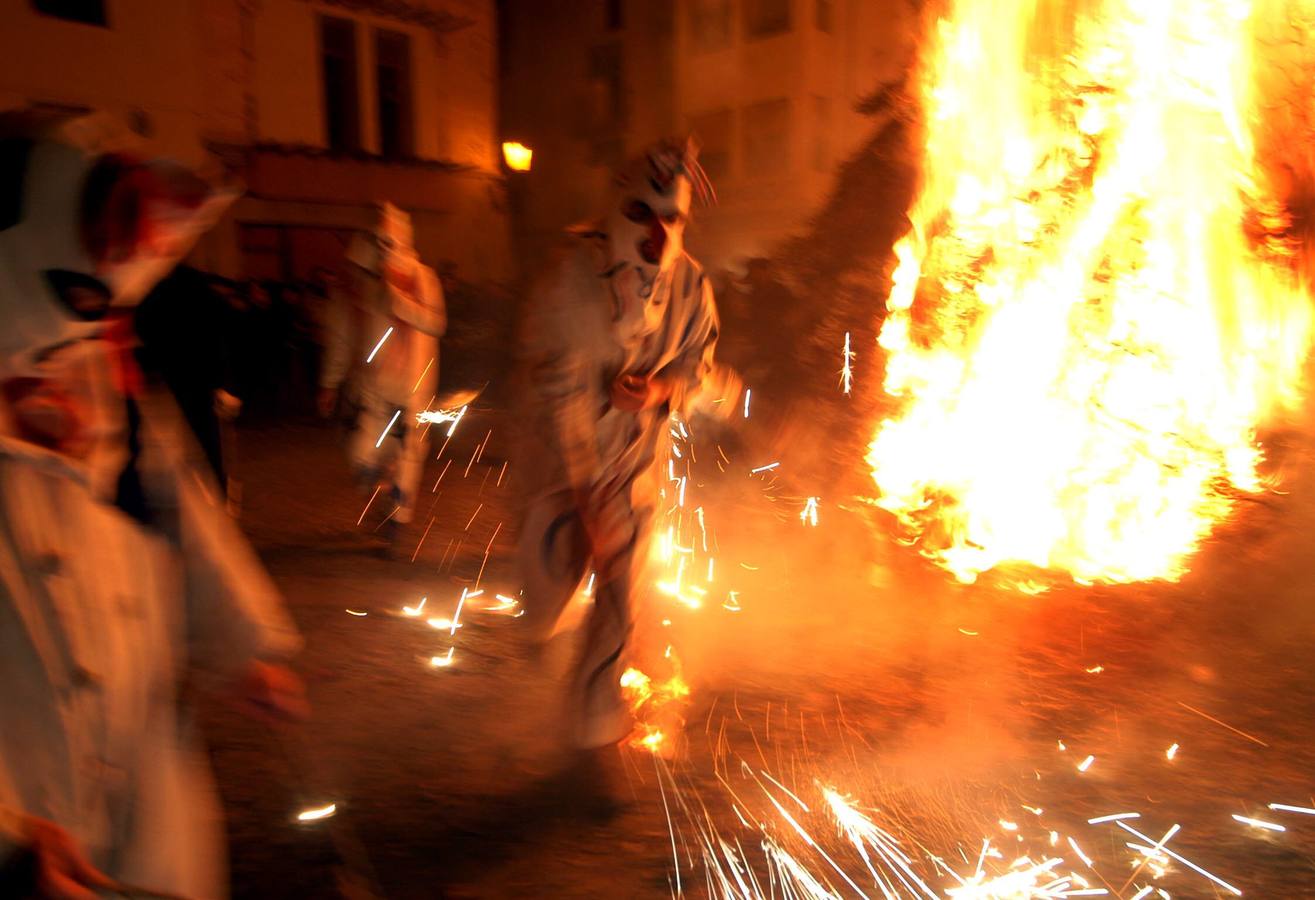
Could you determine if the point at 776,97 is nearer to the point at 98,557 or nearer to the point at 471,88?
the point at 471,88

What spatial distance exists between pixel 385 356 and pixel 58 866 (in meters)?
5.47

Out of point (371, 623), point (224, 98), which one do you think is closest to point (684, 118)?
point (224, 98)

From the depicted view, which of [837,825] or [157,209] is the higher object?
[157,209]

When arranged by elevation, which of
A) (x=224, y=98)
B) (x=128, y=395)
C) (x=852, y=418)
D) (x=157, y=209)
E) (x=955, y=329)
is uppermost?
(x=224, y=98)

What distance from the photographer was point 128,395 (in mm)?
1865

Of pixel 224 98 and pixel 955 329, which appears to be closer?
pixel 955 329

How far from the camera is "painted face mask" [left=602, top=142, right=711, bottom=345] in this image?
11.7ft

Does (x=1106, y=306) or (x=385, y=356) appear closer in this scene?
(x=1106, y=306)

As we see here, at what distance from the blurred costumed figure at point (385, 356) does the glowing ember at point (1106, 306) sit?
3.52 meters

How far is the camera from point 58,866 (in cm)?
143

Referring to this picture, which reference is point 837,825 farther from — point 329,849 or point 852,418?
point 852,418

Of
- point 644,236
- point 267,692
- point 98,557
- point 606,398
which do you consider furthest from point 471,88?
point 98,557

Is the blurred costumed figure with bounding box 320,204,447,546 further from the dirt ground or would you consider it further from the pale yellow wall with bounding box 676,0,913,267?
the pale yellow wall with bounding box 676,0,913,267

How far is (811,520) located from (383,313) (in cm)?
346
